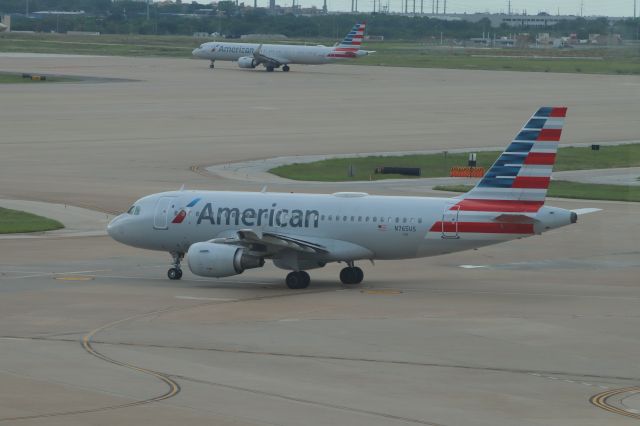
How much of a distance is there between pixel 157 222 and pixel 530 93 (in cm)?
10982

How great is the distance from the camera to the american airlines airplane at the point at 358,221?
44469mm

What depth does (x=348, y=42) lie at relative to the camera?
640 ft

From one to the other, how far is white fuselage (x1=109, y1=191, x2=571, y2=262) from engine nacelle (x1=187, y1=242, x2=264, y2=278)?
1883mm

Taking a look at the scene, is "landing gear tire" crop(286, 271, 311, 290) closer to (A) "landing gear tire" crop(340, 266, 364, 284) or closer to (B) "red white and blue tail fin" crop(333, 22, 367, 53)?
(A) "landing gear tire" crop(340, 266, 364, 284)

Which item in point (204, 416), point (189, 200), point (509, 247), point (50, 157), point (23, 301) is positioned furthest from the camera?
point (50, 157)

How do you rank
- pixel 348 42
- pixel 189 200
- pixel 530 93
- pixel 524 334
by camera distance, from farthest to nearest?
1. pixel 348 42
2. pixel 530 93
3. pixel 189 200
4. pixel 524 334

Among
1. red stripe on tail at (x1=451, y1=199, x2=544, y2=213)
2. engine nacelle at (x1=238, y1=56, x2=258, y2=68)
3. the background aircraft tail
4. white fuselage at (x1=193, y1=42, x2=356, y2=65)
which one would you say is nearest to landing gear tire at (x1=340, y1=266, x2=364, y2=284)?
red stripe on tail at (x1=451, y1=199, x2=544, y2=213)

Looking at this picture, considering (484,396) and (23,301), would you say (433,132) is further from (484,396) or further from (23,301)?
(484,396)

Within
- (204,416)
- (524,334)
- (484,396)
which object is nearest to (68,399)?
(204,416)

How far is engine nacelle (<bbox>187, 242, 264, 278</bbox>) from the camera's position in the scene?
44.7 metres

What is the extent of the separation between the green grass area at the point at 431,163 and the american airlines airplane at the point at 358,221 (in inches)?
1321

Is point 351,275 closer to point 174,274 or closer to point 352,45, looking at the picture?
point 174,274

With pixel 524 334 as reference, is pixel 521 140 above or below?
above

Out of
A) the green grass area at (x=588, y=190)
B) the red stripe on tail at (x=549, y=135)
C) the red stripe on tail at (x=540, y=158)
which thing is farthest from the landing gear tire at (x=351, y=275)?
the green grass area at (x=588, y=190)
